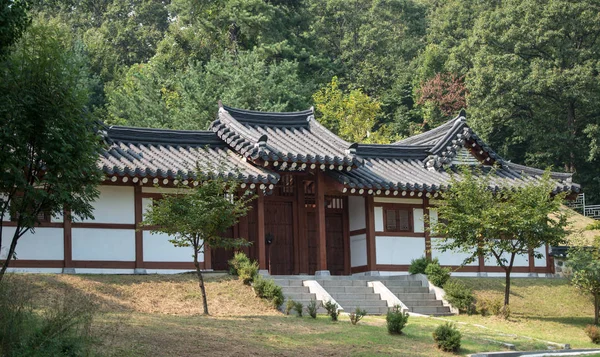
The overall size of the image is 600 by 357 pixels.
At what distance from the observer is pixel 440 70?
63.2m

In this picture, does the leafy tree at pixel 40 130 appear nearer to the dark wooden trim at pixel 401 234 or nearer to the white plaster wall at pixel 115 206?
the white plaster wall at pixel 115 206

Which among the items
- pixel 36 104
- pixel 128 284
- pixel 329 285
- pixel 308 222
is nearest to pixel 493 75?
pixel 308 222

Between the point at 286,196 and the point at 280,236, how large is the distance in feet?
4.76

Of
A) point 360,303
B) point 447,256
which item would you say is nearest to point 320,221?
point 360,303

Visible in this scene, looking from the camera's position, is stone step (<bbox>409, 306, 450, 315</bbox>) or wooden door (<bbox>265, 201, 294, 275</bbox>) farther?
wooden door (<bbox>265, 201, 294, 275</bbox>)

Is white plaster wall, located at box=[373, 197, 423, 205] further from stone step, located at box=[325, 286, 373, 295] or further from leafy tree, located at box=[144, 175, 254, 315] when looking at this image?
leafy tree, located at box=[144, 175, 254, 315]

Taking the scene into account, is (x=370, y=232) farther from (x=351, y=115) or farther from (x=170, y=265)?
(x=351, y=115)

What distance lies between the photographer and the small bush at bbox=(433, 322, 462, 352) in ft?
64.6

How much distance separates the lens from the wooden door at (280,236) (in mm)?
31500

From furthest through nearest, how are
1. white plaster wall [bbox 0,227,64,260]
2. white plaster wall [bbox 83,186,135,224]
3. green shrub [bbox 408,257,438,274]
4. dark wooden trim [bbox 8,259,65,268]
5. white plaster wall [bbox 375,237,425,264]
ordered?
white plaster wall [bbox 375,237,425,264] < green shrub [bbox 408,257,438,274] < white plaster wall [bbox 83,186,135,224] < white plaster wall [bbox 0,227,64,260] < dark wooden trim [bbox 8,259,65,268]

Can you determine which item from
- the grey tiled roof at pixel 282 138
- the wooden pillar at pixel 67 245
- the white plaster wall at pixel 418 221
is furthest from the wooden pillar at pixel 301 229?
the wooden pillar at pixel 67 245

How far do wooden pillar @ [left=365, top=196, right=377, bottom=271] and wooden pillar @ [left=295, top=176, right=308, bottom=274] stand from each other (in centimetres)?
224

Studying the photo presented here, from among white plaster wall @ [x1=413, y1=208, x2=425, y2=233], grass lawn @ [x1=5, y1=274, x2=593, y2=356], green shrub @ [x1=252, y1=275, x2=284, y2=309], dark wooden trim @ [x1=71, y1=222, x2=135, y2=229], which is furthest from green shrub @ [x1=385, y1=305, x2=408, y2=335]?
white plaster wall @ [x1=413, y1=208, x2=425, y2=233]

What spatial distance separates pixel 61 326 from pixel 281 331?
6.00 m
